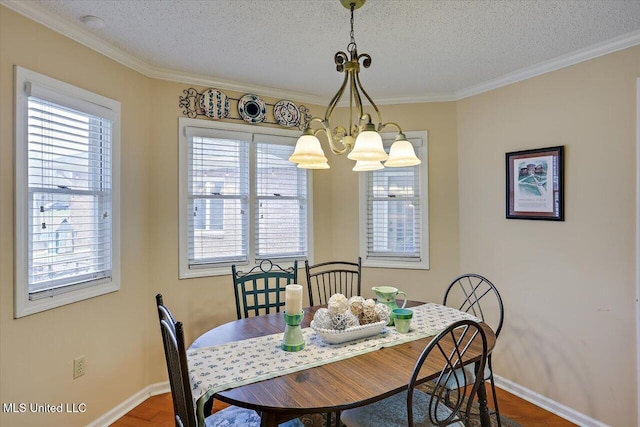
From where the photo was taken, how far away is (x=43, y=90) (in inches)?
77.2

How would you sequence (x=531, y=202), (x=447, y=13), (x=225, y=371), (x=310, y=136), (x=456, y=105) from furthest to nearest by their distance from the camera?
(x=456, y=105) → (x=531, y=202) → (x=447, y=13) → (x=310, y=136) → (x=225, y=371)

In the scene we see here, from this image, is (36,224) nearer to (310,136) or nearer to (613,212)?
(310,136)

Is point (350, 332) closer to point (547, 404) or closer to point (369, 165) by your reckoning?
point (369, 165)

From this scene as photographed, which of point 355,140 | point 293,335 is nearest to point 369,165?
point 355,140

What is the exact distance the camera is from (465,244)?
126 inches

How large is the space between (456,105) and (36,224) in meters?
3.27

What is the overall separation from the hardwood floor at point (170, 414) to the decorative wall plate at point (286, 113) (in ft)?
7.82

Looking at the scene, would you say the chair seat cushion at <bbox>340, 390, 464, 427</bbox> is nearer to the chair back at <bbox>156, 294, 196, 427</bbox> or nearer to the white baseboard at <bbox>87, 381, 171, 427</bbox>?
the chair back at <bbox>156, 294, 196, 427</bbox>

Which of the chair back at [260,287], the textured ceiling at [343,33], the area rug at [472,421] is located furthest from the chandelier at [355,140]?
the area rug at [472,421]

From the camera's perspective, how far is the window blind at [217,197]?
292 cm

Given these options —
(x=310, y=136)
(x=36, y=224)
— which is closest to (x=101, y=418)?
(x=36, y=224)

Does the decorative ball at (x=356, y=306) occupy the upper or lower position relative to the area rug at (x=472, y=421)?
upper

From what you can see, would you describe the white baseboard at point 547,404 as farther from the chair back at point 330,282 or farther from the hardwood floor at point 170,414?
the chair back at point 330,282

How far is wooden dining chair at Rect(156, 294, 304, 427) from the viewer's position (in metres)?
1.17
